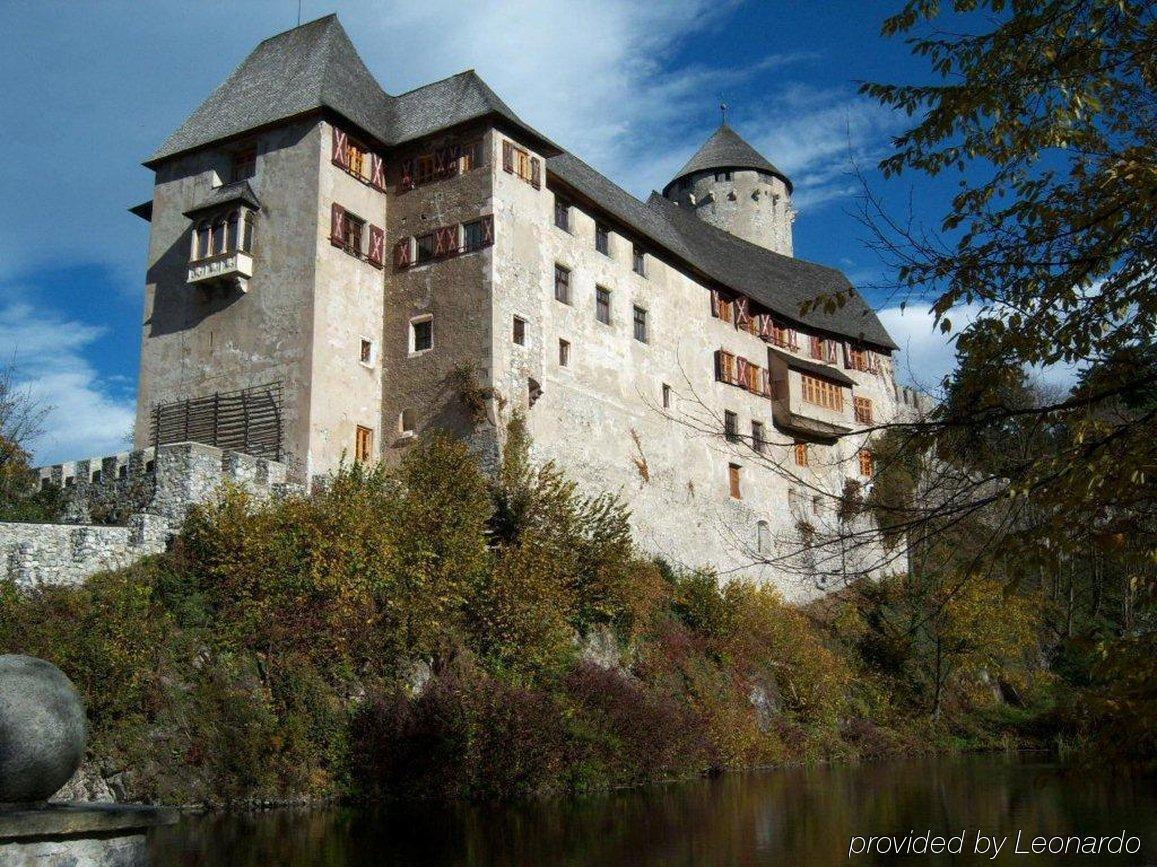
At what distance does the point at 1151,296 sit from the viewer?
7586 mm

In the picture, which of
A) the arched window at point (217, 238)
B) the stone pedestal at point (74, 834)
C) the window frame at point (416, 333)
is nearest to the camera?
the stone pedestal at point (74, 834)

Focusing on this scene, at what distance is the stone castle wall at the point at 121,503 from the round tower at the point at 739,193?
40.8 meters

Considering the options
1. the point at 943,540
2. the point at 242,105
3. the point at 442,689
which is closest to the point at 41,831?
the point at 943,540

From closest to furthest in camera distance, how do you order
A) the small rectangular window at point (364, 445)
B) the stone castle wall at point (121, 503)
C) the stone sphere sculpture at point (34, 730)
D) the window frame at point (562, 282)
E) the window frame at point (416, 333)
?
the stone sphere sculpture at point (34, 730) < the stone castle wall at point (121, 503) < the small rectangular window at point (364, 445) < the window frame at point (416, 333) < the window frame at point (562, 282)

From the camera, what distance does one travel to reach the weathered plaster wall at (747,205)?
6384cm

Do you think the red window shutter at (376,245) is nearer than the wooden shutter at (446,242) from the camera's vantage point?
No

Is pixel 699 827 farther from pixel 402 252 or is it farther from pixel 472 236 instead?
pixel 402 252

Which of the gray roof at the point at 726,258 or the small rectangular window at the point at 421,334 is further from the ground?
the gray roof at the point at 726,258

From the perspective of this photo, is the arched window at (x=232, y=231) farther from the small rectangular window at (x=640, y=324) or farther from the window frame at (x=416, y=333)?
the small rectangular window at (x=640, y=324)

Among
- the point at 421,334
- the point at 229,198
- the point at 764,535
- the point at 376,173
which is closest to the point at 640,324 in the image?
the point at 421,334

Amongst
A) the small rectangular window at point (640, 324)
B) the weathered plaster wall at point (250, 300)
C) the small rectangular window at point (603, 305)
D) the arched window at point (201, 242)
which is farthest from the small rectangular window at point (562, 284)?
the arched window at point (201, 242)

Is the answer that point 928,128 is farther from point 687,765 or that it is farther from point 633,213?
point 633,213

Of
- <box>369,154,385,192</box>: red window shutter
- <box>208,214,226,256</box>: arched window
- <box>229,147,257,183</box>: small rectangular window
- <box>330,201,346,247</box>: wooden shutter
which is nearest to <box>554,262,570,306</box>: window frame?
<box>369,154,385,192</box>: red window shutter

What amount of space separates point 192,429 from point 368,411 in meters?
4.84
